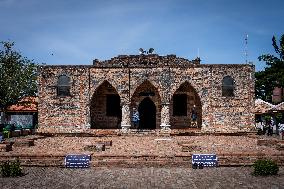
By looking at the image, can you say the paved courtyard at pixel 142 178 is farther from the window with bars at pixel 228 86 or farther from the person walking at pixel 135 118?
the window with bars at pixel 228 86

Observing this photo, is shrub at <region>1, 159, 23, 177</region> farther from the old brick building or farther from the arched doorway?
the arched doorway

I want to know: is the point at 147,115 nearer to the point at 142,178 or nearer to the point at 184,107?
the point at 184,107

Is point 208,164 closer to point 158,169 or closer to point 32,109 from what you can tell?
point 158,169

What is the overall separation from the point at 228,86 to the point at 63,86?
1274cm

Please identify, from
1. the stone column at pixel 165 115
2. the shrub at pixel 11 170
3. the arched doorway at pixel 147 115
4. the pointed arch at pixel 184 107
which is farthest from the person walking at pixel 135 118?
the shrub at pixel 11 170

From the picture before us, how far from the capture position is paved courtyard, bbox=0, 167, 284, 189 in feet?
30.8

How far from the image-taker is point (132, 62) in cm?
2855

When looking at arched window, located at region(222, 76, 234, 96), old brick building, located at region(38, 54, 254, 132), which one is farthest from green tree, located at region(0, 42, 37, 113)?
arched window, located at region(222, 76, 234, 96)

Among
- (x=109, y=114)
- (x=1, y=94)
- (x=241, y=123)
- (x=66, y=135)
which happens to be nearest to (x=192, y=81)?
(x=241, y=123)

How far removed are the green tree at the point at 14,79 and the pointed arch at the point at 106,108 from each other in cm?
1088

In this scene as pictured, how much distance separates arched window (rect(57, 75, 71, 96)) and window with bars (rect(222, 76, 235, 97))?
11.9 meters

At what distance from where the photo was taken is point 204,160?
12.2m

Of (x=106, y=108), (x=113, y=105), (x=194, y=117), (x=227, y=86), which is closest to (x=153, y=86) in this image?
(x=113, y=105)

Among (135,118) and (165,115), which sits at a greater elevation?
(165,115)
